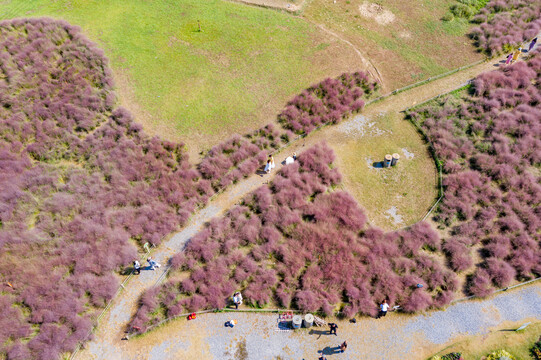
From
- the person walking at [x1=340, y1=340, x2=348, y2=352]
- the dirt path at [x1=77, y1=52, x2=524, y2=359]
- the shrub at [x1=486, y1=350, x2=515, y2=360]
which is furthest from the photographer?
the dirt path at [x1=77, y1=52, x2=524, y2=359]

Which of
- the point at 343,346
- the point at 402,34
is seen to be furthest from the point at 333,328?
the point at 402,34

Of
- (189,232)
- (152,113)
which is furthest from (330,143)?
(152,113)

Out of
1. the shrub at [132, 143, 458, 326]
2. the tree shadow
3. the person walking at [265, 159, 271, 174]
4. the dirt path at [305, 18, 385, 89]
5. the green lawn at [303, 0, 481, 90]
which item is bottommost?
the tree shadow

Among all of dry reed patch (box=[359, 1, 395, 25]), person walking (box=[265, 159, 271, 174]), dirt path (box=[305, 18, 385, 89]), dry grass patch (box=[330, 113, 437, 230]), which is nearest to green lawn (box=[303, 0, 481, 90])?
dry reed patch (box=[359, 1, 395, 25])

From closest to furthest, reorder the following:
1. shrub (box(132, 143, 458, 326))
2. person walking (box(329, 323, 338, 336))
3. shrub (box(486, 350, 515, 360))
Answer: shrub (box(486, 350, 515, 360)), person walking (box(329, 323, 338, 336)), shrub (box(132, 143, 458, 326))

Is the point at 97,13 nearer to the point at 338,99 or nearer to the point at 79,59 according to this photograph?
the point at 79,59

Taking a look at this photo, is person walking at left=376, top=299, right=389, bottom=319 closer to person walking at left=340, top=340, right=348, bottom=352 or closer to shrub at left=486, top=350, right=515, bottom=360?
person walking at left=340, top=340, right=348, bottom=352
